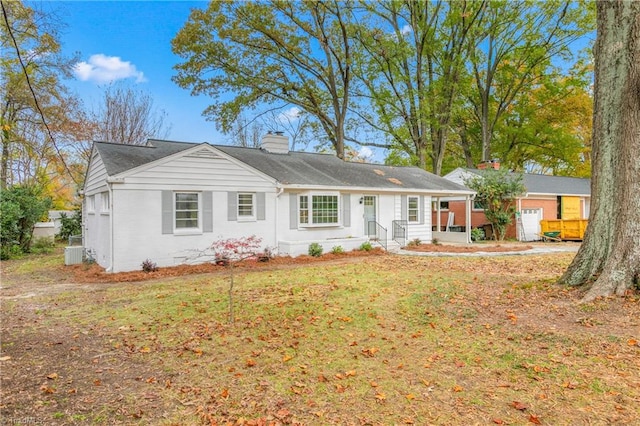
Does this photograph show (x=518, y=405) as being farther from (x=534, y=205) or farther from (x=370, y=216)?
(x=534, y=205)

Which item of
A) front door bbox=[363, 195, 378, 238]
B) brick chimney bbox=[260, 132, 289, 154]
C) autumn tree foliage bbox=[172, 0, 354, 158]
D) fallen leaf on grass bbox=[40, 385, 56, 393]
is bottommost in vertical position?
fallen leaf on grass bbox=[40, 385, 56, 393]

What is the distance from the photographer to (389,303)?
6.59 meters

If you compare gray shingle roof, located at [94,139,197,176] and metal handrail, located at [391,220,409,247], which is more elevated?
gray shingle roof, located at [94,139,197,176]

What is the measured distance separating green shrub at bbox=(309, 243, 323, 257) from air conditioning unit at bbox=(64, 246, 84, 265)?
26.9ft

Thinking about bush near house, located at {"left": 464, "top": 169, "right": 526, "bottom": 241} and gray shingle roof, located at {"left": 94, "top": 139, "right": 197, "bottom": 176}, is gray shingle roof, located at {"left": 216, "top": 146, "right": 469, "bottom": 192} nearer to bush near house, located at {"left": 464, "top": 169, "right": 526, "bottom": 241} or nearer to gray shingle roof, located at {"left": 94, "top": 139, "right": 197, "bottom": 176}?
bush near house, located at {"left": 464, "top": 169, "right": 526, "bottom": 241}

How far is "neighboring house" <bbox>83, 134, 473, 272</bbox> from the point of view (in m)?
10.6

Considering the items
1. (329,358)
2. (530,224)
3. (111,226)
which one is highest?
(111,226)

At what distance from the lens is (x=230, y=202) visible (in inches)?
478

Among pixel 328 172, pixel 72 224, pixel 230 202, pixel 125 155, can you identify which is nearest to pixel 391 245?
pixel 328 172

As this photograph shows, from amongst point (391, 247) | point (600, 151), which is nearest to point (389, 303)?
point (600, 151)

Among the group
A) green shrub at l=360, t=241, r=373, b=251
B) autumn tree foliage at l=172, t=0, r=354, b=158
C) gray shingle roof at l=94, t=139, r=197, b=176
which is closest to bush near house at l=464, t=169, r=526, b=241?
green shrub at l=360, t=241, r=373, b=251

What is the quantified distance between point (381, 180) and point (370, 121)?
41.0 feet

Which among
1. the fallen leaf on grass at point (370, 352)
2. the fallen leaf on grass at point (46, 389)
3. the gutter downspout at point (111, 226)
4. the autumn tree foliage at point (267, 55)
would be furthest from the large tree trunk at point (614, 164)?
the autumn tree foliage at point (267, 55)

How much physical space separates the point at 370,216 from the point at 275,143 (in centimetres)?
583
